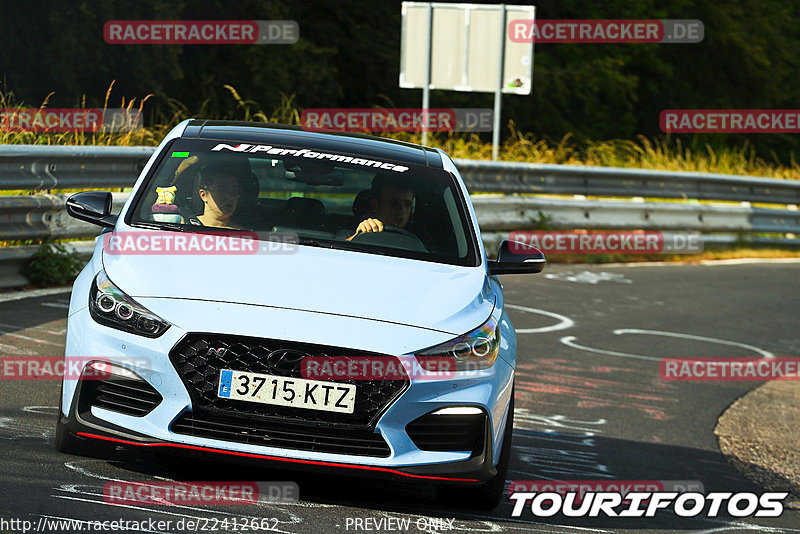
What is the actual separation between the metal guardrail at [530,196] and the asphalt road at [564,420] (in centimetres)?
84

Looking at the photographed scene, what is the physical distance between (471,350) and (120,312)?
1399 millimetres

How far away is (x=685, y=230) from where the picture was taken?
18.6 m

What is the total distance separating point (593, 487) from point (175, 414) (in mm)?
2378

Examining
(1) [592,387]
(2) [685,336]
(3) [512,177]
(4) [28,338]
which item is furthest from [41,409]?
(3) [512,177]

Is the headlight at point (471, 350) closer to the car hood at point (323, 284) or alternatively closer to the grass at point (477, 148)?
the car hood at point (323, 284)

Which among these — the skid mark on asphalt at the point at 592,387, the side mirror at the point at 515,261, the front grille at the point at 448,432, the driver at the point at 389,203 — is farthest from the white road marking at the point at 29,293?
the front grille at the point at 448,432

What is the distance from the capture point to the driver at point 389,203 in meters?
6.25

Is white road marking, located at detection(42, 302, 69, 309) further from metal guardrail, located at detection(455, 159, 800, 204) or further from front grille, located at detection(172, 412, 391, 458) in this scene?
metal guardrail, located at detection(455, 159, 800, 204)

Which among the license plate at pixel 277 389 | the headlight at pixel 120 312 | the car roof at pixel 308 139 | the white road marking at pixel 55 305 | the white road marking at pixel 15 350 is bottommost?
the white road marking at pixel 55 305

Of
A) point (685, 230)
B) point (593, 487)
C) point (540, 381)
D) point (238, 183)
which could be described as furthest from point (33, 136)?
point (685, 230)

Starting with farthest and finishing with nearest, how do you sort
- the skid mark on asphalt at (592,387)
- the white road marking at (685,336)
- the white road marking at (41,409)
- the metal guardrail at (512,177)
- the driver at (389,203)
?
the white road marking at (685,336)
the metal guardrail at (512,177)
the skid mark on asphalt at (592,387)
the white road marking at (41,409)
the driver at (389,203)

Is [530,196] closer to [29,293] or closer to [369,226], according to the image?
[29,293]

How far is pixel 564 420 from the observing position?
8.02 meters

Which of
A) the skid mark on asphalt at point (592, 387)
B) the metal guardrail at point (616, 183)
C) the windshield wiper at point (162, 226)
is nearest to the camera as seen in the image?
the windshield wiper at point (162, 226)
